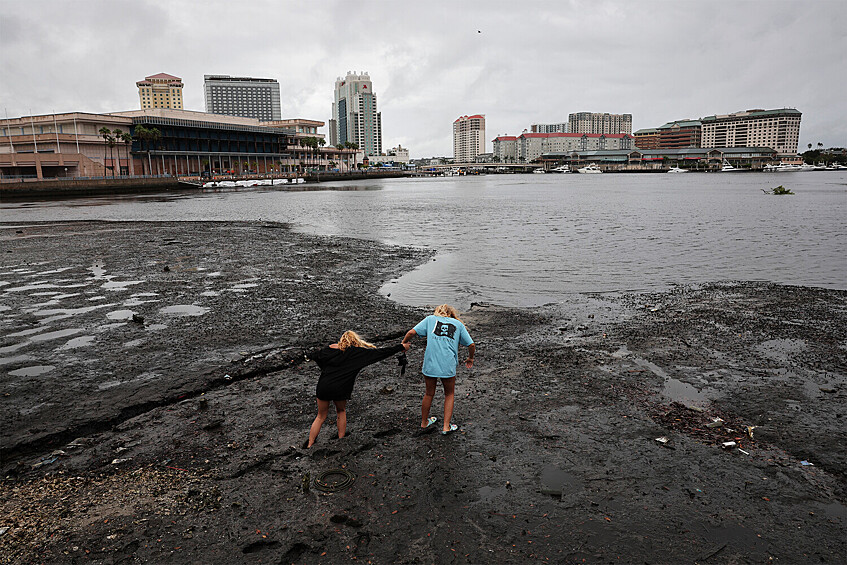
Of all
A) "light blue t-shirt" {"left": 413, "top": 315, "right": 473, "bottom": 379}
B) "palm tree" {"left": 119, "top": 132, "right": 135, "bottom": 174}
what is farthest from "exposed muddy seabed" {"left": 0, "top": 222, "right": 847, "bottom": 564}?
"palm tree" {"left": 119, "top": 132, "right": 135, "bottom": 174}

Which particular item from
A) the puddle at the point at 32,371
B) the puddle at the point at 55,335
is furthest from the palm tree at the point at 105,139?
the puddle at the point at 32,371

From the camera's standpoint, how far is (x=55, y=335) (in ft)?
38.6

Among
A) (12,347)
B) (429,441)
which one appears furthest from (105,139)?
(429,441)

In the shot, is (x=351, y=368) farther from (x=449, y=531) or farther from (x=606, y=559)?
(x=606, y=559)

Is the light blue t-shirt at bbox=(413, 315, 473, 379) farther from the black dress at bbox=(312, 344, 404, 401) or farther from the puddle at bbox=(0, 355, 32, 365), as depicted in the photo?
the puddle at bbox=(0, 355, 32, 365)

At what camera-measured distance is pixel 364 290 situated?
1647 centimetres

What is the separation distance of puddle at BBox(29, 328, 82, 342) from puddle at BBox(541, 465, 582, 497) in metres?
10.6

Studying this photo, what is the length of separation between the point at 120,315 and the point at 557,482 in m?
11.4

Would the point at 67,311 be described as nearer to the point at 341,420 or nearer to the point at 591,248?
the point at 341,420

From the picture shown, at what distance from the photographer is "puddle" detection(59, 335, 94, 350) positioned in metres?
11.0

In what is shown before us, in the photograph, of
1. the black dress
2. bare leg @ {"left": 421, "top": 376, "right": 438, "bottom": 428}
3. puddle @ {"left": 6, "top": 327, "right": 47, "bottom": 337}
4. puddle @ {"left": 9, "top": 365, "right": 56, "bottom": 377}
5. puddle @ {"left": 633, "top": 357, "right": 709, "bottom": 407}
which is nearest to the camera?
the black dress

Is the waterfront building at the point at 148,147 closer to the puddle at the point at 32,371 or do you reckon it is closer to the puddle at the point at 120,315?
the puddle at the point at 120,315

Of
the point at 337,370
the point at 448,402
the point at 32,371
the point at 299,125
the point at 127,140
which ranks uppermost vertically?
the point at 299,125

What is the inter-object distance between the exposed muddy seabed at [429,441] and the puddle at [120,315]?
11cm
